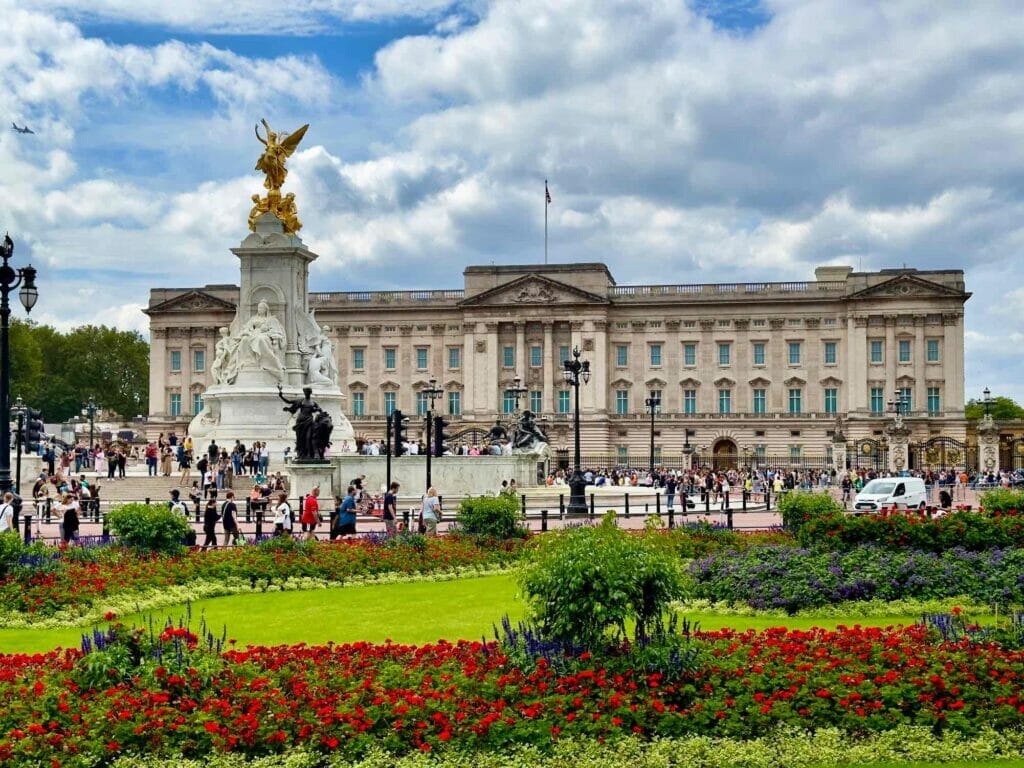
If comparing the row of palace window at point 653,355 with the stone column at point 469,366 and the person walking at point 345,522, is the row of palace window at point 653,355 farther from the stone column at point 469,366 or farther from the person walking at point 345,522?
the person walking at point 345,522

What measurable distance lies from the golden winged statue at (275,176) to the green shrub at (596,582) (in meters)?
36.1

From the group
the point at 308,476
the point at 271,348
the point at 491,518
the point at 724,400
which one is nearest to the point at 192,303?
the point at 724,400

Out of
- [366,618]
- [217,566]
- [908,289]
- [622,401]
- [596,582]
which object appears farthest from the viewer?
[622,401]

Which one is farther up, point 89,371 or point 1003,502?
point 89,371

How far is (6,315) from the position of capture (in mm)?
22594

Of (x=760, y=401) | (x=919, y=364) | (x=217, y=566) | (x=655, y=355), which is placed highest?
(x=655, y=355)

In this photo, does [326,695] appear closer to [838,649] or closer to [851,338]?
[838,649]

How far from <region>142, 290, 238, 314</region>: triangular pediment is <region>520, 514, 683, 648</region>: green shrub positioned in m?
91.9

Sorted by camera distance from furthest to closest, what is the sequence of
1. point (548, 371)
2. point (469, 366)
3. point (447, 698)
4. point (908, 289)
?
point (469, 366) < point (548, 371) < point (908, 289) < point (447, 698)

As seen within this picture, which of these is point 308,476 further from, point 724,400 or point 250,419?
point 724,400

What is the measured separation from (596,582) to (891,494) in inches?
1287

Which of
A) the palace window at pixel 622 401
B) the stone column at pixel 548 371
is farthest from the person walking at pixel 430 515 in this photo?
the palace window at pixel 622 401

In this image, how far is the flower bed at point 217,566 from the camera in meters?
16.3

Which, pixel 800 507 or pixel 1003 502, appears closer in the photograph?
pixel 1003 502
